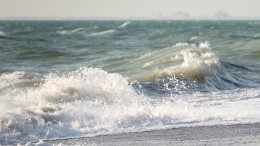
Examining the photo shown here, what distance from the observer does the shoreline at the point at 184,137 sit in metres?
8.70

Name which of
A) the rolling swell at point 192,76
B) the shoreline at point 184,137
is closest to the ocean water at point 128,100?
the rolling swell at point 192,76

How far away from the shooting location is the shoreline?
8703 mm

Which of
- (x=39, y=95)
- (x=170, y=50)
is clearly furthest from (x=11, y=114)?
(x=170, y=50)

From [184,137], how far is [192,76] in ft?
26.9

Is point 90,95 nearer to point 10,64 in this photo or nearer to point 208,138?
point 208,138

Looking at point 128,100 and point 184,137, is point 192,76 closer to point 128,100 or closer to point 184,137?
point 128,100

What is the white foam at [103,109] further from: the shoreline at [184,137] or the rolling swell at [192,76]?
the rolling swell at [192,76]

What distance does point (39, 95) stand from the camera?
39.5 ft

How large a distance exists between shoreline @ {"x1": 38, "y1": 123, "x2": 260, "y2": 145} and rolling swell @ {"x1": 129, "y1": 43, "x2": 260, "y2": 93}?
208 inches

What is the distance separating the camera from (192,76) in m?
17.2

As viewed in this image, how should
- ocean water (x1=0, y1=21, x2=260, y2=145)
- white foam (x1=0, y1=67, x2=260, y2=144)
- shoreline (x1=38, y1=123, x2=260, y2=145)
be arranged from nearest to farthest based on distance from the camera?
shoreline (x1=38, y1=123, x2=260, y2=145)
white foam (x1=0, y1=67, x2=260, y2=144)
ocean water (x1=0, y1=21, x2=260, y2=145)

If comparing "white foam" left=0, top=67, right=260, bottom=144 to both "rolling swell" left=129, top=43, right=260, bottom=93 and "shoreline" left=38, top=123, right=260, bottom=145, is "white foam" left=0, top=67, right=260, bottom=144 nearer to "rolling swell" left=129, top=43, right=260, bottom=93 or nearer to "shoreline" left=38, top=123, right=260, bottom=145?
"shoreline" left=38, top=123, right=260, bottom=145

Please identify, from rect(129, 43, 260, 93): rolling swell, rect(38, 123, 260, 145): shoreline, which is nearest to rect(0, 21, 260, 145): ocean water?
rect(129, 43, 260, 93): rolling swell

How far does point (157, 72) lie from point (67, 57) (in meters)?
11.1
